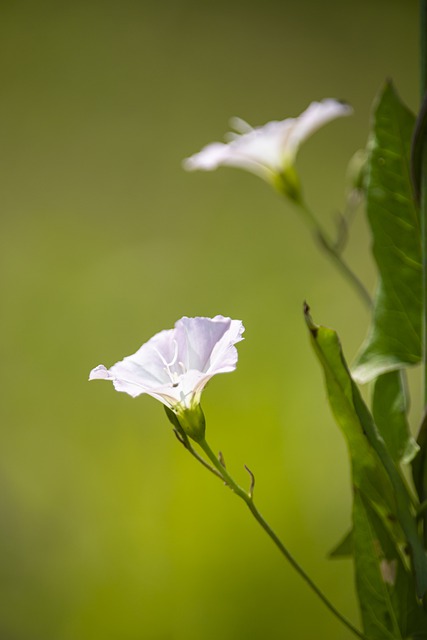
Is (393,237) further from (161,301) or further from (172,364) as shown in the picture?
(161,301)

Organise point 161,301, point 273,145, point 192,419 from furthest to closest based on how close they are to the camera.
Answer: point 161,301 → point 273,145 → point 192,419

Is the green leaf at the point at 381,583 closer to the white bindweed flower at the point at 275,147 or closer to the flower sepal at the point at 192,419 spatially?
the flower sepal at the point at 192,419

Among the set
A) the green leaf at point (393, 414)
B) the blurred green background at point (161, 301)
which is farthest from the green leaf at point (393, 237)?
the blurred green background at point (161, 301)

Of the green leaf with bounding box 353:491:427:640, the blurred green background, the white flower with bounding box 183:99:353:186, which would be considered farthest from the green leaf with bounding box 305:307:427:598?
the blurred green background

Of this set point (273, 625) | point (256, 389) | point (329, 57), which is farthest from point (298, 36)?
point (273, 625)

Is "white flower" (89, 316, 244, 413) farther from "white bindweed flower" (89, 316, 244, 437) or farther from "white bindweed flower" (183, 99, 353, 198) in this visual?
"white bindweed flower" (183, 99, 353, 198)

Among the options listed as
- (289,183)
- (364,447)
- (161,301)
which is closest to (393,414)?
(364,447)
